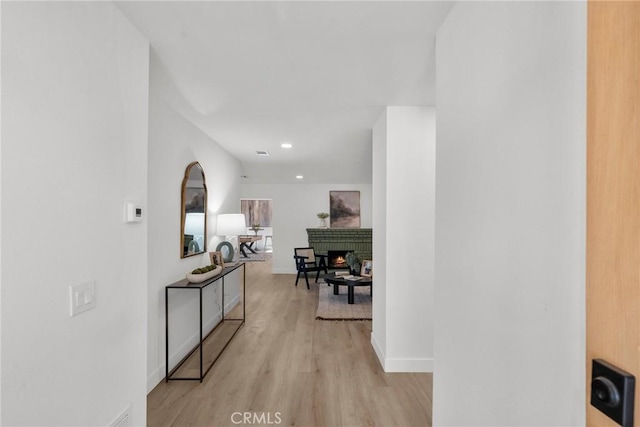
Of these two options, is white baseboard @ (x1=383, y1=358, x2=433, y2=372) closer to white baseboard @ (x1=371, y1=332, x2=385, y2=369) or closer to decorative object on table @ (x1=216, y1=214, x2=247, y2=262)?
white baseboard @ (x1=371, y1=332, x2=385, y2=369)

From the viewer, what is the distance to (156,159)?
8.59 feet

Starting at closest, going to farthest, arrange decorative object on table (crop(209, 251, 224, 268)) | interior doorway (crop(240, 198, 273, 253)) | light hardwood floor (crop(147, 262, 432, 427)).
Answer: light hardwood floor (crop(147, 262, 432, 427)) → decorative object on table (crop(209, 251, 224, 268)) → interior doorway (crop(240, 198, 273, 253))

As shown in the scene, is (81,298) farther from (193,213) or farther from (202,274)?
(193,213)

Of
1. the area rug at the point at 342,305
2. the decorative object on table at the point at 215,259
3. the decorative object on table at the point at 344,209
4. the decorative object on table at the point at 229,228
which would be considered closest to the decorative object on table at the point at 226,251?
the decorative object on table at the point at 229,228

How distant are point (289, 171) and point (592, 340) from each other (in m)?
6.18

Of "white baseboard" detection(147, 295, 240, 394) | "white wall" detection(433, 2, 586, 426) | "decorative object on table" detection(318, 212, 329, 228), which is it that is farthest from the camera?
"decorative object on table" detection(318, 212, 329, 228)

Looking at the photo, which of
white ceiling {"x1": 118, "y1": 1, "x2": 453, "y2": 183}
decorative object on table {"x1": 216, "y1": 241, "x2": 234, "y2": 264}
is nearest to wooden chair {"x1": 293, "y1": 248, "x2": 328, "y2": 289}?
decorative object on table {"x1": 216, "y1": 241, "x2": 234, "y2": 264}

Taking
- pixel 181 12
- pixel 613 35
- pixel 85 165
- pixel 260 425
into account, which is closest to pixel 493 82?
pixel 613 35

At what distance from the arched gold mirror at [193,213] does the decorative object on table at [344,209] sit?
4810mm

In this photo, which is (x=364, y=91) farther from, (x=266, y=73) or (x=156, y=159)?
Answer: (x=156, y=159)

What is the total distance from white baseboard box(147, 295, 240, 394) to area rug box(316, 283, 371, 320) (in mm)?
1333

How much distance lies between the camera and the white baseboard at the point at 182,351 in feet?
8.16

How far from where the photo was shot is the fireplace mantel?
7602 mm

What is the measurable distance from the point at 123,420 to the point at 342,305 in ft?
12.1
